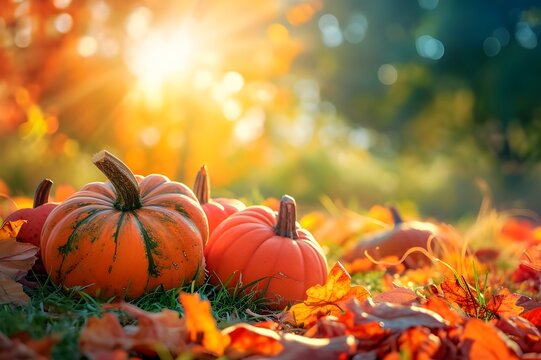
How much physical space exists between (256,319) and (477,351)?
0.96 m

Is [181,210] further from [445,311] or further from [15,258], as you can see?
[445,311]

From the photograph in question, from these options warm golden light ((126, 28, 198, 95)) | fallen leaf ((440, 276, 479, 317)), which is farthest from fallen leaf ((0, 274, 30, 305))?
warm golden light ((126, 28, 198, 95))

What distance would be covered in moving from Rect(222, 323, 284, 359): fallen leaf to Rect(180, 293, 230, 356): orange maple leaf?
3 cm

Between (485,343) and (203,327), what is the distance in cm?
72

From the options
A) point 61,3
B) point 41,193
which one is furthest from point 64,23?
point 41,193

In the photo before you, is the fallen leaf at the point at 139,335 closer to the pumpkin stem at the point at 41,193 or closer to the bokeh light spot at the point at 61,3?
the pumpkin stem at the point at 41,193

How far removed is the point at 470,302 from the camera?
232 cm

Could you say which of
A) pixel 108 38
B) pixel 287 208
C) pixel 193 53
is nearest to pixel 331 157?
pixel 193 53

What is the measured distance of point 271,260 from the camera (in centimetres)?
251

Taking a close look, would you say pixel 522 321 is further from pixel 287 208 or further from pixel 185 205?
pixel 185 205

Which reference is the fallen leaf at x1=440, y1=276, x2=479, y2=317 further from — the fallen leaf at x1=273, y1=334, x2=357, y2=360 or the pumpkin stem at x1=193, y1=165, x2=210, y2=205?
the pumpkin stem at x1=193, y1=165, x2=210, y2=205

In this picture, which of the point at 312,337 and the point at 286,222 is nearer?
the point at 312,337

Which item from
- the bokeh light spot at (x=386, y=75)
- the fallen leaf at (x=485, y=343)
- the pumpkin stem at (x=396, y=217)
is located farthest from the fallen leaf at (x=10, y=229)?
the bokeh light spot at (x=386, y=75)

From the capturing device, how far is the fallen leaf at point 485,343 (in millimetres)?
1521
